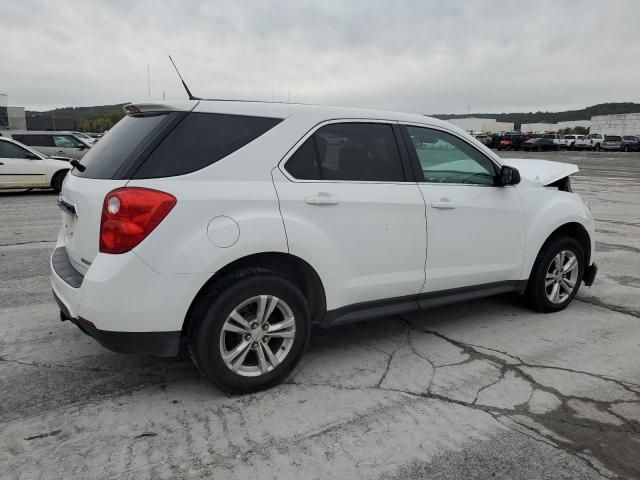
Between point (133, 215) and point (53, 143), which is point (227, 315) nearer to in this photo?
point (133, 215)

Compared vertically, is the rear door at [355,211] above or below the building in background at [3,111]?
below

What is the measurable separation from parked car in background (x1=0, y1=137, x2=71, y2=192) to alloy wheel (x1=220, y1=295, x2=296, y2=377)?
475 inches

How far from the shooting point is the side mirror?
14.1ft

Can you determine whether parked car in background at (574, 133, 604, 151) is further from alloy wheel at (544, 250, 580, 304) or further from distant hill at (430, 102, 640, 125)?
distant hill at (430, 102, 640, 125)

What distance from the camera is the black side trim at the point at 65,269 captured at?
3.20 meters

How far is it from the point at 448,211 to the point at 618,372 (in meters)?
1.60

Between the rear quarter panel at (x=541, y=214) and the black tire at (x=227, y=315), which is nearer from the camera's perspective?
the black tire at (x=227, y=315)

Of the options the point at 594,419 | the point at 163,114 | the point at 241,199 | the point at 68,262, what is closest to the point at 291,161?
the point at 241,199

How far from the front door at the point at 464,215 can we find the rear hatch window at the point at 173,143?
131cm

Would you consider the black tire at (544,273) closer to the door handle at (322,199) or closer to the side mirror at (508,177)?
the side mirror at (508,177)

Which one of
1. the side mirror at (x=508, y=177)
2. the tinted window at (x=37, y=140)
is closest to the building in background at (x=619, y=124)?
the tinted window at (x=37, y=140)

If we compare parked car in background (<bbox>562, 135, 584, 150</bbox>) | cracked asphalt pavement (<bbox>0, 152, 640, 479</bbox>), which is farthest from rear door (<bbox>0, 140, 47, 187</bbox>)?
parked car in background (<bbox>562, 135, 584, 150</bbox>)

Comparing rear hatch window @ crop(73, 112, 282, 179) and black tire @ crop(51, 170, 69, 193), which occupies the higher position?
rear hatch window @ crop(73, 112, 282, 179)

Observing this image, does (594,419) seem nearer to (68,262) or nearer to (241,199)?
(241,199)
